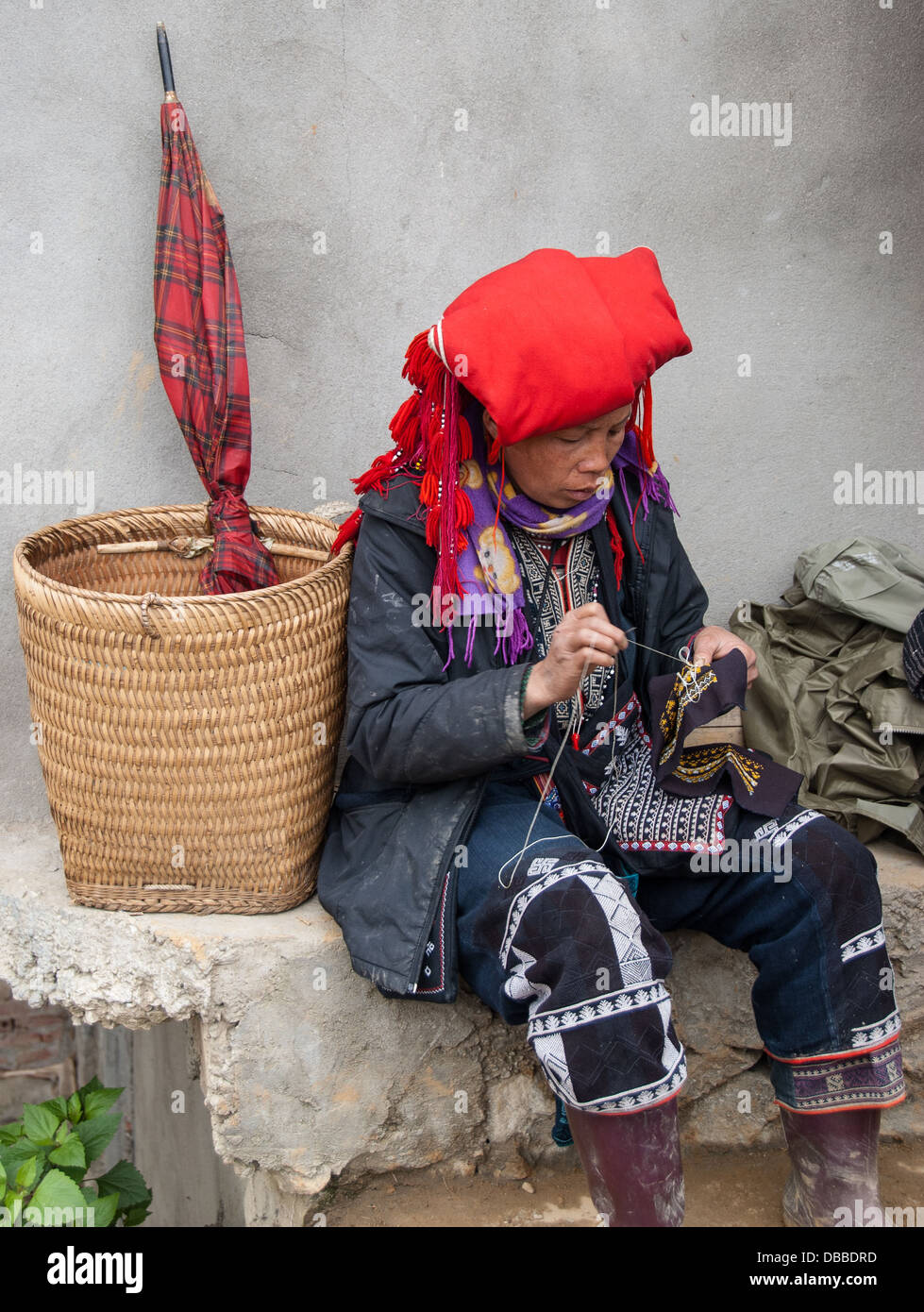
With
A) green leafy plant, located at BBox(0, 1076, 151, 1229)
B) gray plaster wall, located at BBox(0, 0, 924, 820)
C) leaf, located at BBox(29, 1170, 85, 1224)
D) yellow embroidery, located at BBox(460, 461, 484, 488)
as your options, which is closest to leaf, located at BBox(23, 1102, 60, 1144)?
green leafy plant, located at BBox(0, 1076, 151, 1229)

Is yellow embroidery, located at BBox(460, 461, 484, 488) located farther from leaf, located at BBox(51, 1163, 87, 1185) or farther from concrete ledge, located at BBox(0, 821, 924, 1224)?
leaf, located at BBox(51, 1163, 87, 1185)

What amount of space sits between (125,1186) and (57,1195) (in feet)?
1.13

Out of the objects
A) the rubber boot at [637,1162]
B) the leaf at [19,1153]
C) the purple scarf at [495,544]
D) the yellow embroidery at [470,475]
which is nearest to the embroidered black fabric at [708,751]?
the purple scarf at [495,544]

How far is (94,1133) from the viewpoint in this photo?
8.61ft

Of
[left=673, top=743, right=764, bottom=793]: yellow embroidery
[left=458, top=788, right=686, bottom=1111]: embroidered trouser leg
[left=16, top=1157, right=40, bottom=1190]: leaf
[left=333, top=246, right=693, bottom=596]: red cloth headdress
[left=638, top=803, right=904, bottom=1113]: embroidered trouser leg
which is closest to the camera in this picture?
[left=458, top=788, right=686, bottom=1111]: embroidered trouser leg

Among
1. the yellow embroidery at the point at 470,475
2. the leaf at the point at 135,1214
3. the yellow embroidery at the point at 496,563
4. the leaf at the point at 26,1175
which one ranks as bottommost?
the leaf at the point at 135,1214

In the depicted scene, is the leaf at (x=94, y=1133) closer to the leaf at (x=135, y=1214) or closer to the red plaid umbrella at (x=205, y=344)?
the leaf at (x=135, y=1214)

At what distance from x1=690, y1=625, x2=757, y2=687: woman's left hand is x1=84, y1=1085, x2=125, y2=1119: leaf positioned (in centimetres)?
159

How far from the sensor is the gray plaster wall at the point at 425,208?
273 cm

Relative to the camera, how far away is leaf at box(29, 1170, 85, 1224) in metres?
2.39

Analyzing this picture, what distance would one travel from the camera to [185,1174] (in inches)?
187

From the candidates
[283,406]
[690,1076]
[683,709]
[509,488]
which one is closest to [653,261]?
[509,488]

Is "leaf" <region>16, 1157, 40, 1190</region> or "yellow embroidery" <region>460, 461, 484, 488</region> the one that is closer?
"yellow embroidery" <region>460, 461, 484, 488</region>

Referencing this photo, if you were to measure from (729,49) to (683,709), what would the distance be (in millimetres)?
1667
